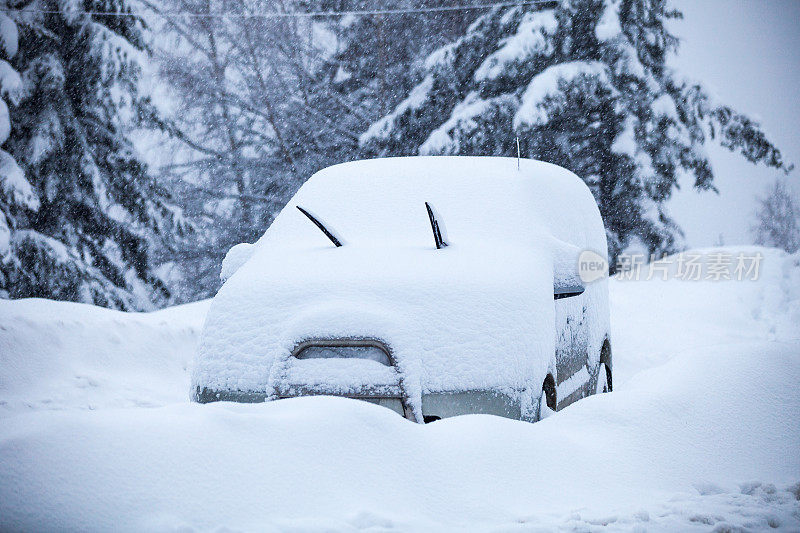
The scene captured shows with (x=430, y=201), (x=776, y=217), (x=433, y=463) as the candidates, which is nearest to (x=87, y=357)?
(x=430, y=201)

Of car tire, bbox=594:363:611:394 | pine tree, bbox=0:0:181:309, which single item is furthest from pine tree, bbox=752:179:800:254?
car tire, bbox=594:363:611:394

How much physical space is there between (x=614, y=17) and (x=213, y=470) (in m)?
15.1

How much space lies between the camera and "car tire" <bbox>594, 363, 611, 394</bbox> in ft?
18.5

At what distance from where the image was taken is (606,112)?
16438 millimetres

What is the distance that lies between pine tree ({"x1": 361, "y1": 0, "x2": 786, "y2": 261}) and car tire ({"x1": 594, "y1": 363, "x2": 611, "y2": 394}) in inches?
388

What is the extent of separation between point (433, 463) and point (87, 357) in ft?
17.3

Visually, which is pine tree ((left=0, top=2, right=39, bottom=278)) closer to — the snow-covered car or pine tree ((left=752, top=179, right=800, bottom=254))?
the snow-covered car

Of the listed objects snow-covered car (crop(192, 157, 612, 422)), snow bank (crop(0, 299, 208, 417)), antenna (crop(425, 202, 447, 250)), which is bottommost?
snow bank (crop(0, 299, 208, 417))

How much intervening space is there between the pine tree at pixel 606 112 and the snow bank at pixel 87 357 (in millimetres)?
9242

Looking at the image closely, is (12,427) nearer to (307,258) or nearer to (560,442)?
(307,258)

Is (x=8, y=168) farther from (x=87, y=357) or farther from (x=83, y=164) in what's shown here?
(x=87, y=357)

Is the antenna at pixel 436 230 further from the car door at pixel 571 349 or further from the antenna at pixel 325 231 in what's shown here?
the car door at pixel 571 349

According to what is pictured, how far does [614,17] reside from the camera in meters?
16.0

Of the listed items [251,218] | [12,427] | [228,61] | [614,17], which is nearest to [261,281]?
[12,427]
